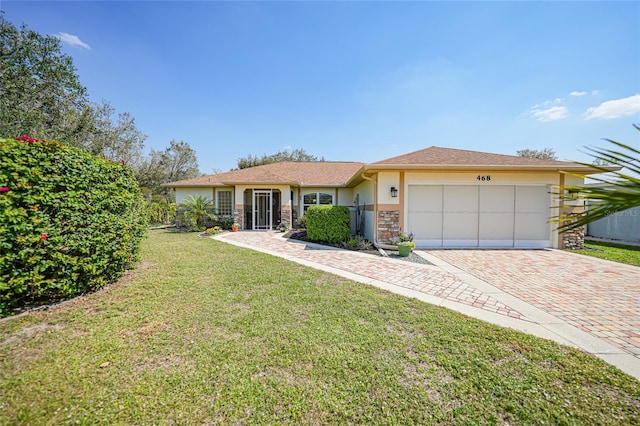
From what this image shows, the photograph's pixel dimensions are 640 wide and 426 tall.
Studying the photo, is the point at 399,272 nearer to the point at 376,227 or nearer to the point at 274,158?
the point at 376,227

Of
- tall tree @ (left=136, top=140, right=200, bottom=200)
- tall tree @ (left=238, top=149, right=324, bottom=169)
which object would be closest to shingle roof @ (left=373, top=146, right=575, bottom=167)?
tall tree @ (left=136, top=140, right=200, bottom=200)

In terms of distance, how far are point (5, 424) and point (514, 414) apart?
14.1ft

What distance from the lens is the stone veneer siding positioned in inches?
364

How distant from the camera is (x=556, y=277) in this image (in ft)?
19.3

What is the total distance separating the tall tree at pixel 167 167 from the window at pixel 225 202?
12.2m

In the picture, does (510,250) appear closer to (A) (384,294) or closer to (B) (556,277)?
(B) (556,277)

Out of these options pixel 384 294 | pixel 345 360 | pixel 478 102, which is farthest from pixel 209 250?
pixel 478 102

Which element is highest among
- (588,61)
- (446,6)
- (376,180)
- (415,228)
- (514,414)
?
(446,6)

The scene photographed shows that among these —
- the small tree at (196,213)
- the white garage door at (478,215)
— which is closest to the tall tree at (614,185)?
the white garage door at (478,215)

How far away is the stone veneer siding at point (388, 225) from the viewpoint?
9.25 meters

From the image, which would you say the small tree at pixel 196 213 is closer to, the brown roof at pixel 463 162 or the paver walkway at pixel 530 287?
the paver walkway at pixel 530 287


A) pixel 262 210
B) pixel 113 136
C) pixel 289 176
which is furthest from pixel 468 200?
pixel 113 136

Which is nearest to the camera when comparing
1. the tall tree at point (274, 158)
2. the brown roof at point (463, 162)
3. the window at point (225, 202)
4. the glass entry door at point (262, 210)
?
the brown roof at point (463, 162)

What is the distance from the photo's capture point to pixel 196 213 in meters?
14.7
